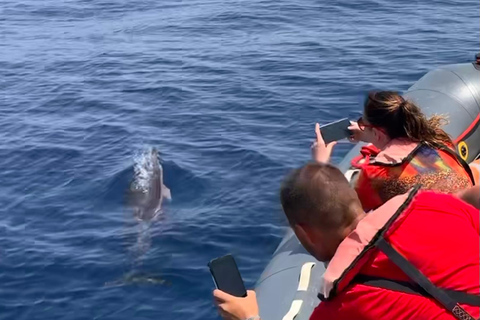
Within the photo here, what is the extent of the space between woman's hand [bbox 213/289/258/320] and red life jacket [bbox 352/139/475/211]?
73.1 inches

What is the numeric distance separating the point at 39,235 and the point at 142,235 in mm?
1212

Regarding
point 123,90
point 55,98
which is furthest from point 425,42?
point 55,98

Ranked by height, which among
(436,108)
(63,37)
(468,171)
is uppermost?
(468,171)

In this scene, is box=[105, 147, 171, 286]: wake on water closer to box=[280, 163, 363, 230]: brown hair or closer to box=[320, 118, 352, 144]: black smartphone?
box=[320, 118, 352, 144]: black smartphone

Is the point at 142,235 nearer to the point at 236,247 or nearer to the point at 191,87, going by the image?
the point at 236,247

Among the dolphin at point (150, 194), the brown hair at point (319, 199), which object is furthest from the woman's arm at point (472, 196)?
the dolphin at point (150, 194)

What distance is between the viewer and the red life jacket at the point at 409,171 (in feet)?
16.6

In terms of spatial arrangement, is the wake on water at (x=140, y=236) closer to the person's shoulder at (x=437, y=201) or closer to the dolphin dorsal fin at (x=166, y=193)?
the dolphin dorsal fin at (x=166, y=193)

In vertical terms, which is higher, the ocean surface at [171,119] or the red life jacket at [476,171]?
the red life jacket at [476,171]

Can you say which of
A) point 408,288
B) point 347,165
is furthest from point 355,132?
point 408,288

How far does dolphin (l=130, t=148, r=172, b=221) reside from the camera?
31.4 ft

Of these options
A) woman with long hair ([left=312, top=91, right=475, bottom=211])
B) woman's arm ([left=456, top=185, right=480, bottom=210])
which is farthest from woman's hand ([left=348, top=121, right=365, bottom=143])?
woman's arm ([left=456, top=185, right=480, bottom=210])

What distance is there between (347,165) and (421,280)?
4261mm

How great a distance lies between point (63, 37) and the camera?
19391 mm
